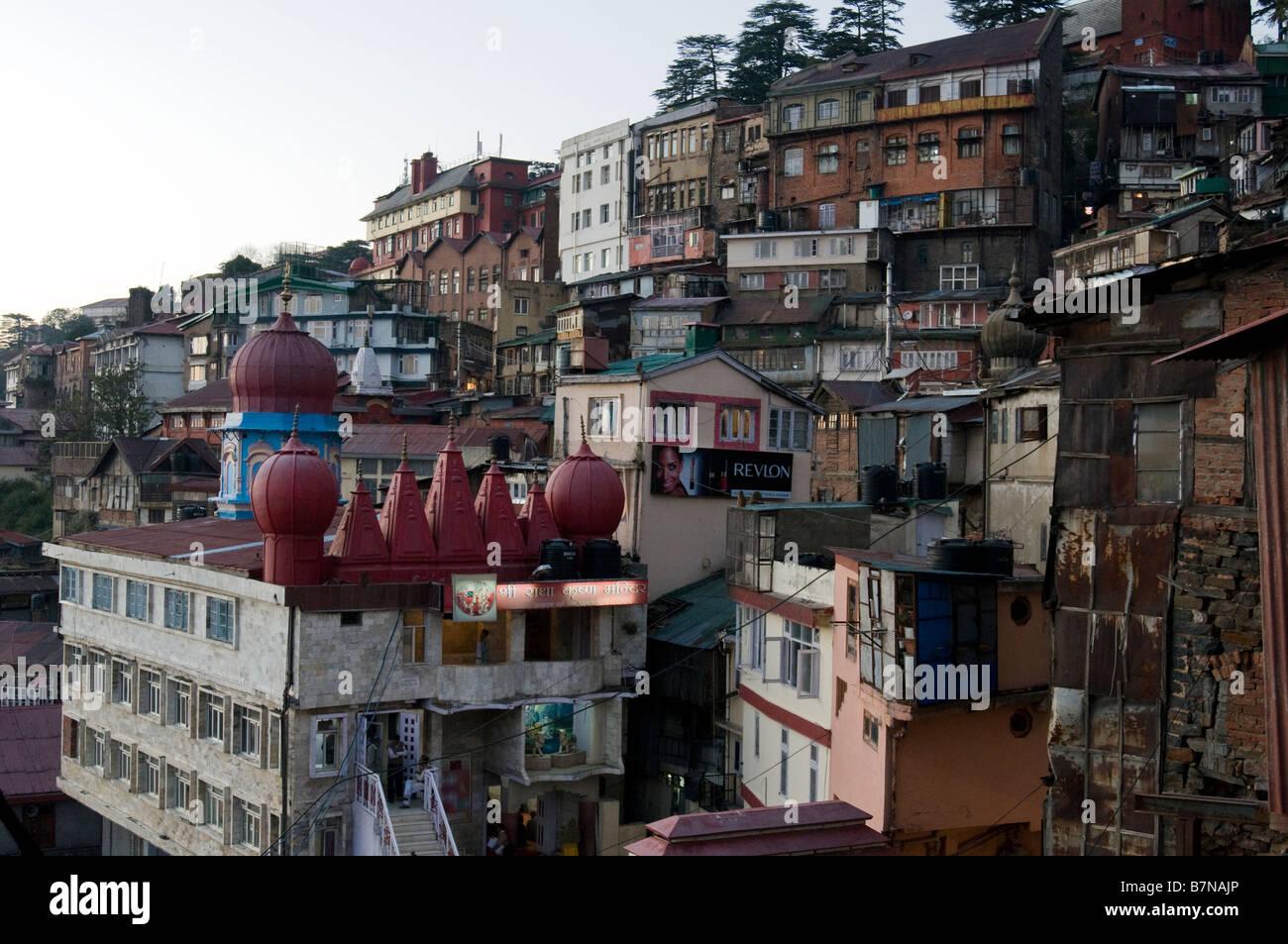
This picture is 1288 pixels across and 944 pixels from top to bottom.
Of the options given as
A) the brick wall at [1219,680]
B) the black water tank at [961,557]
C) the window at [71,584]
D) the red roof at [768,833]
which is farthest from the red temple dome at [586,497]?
the brick wall at [1219,680]

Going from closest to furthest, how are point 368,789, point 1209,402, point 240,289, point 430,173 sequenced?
point 1209,402
point 368,789
point 240,289
point 430,173

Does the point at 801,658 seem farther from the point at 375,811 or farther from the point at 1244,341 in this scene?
the point at 1244,341

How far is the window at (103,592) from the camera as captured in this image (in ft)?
134

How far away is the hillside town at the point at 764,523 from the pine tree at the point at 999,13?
0.41 meters

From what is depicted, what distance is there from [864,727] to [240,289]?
253ft

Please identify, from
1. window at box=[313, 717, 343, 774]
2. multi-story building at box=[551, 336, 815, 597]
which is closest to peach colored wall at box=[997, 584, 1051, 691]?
window at box=[313, 717, 343, 774]

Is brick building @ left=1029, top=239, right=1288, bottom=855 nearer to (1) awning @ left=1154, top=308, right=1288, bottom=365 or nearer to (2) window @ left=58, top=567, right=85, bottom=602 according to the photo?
(1) awning @ left=1154, top=308, right=1288, bottom=365

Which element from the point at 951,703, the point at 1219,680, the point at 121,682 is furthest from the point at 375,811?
the point at 1219,680

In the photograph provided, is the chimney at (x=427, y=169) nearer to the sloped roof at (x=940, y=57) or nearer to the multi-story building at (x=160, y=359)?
the multi-story building at (x=160, y=359)

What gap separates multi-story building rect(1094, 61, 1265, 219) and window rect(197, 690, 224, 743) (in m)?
57.7

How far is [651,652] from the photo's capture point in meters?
39.2

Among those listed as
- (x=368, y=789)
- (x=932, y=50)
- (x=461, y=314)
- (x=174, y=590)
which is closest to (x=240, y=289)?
(x=461, y=314)

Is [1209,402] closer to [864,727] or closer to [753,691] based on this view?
[864,727]

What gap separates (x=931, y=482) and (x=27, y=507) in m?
74.6
